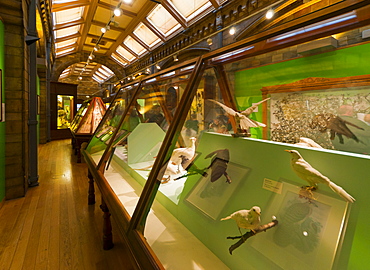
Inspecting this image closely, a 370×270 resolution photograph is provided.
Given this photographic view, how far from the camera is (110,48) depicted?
13609 mm

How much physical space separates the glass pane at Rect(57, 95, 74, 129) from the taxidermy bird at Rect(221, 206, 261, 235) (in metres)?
13.1

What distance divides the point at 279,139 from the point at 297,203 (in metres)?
0.52

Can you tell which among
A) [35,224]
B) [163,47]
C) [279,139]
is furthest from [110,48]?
[279,139]

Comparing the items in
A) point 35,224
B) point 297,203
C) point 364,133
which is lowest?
point 35,224

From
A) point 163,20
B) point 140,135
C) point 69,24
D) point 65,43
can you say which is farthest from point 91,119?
point 65,43

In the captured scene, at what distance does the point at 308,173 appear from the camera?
2.15ft

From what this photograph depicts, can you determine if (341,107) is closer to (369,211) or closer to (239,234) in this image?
(369,211)

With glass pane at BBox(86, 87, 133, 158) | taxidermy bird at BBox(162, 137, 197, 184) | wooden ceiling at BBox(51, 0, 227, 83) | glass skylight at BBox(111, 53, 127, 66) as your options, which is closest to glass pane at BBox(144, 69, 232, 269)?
taxidermy bird at BBox(162, 137, 197, 184)

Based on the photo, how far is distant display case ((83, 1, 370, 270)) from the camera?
60 cm

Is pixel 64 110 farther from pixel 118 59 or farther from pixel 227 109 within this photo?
pixel 227 109

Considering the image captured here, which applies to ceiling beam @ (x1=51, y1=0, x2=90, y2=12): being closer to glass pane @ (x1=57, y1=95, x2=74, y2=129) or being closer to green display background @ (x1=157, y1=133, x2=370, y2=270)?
glass pane @ (x1=57, y1=95, x2=74, y2=129)

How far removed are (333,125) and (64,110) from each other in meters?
13.6

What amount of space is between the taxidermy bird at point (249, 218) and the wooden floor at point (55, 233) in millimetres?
1407

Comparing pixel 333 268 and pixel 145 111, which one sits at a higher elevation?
pixel 145 111
